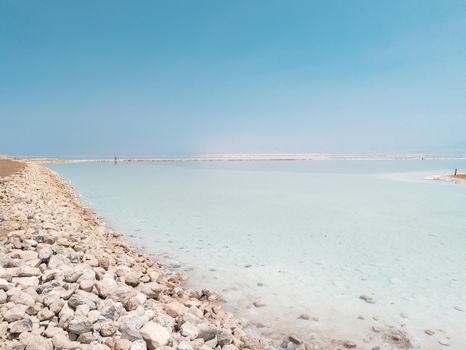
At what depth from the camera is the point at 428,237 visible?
11539 mm

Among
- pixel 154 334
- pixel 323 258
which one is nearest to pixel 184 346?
pixel 154 334

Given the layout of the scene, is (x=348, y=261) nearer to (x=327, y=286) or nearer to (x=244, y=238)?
(x=327, y=286)

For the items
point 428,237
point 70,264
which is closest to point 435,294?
point 428,237

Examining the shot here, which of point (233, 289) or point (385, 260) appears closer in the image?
point (233, 289)

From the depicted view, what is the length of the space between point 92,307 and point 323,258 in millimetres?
6457

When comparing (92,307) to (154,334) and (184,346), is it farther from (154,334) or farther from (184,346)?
(184,346)

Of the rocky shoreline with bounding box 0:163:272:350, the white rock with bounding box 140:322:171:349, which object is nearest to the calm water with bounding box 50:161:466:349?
the rocky shoreline with bounding box 0:163:272:350

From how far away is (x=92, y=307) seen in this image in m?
4.36

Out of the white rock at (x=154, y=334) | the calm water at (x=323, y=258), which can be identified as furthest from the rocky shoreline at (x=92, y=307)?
the calm water at (x=323, y=258)

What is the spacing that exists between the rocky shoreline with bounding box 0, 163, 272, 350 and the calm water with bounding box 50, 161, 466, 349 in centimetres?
105

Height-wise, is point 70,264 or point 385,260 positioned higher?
point 70,264

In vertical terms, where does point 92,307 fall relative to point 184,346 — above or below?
above

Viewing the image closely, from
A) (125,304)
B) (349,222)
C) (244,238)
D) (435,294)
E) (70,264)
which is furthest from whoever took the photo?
(349,222)

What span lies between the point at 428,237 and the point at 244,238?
609 cm
